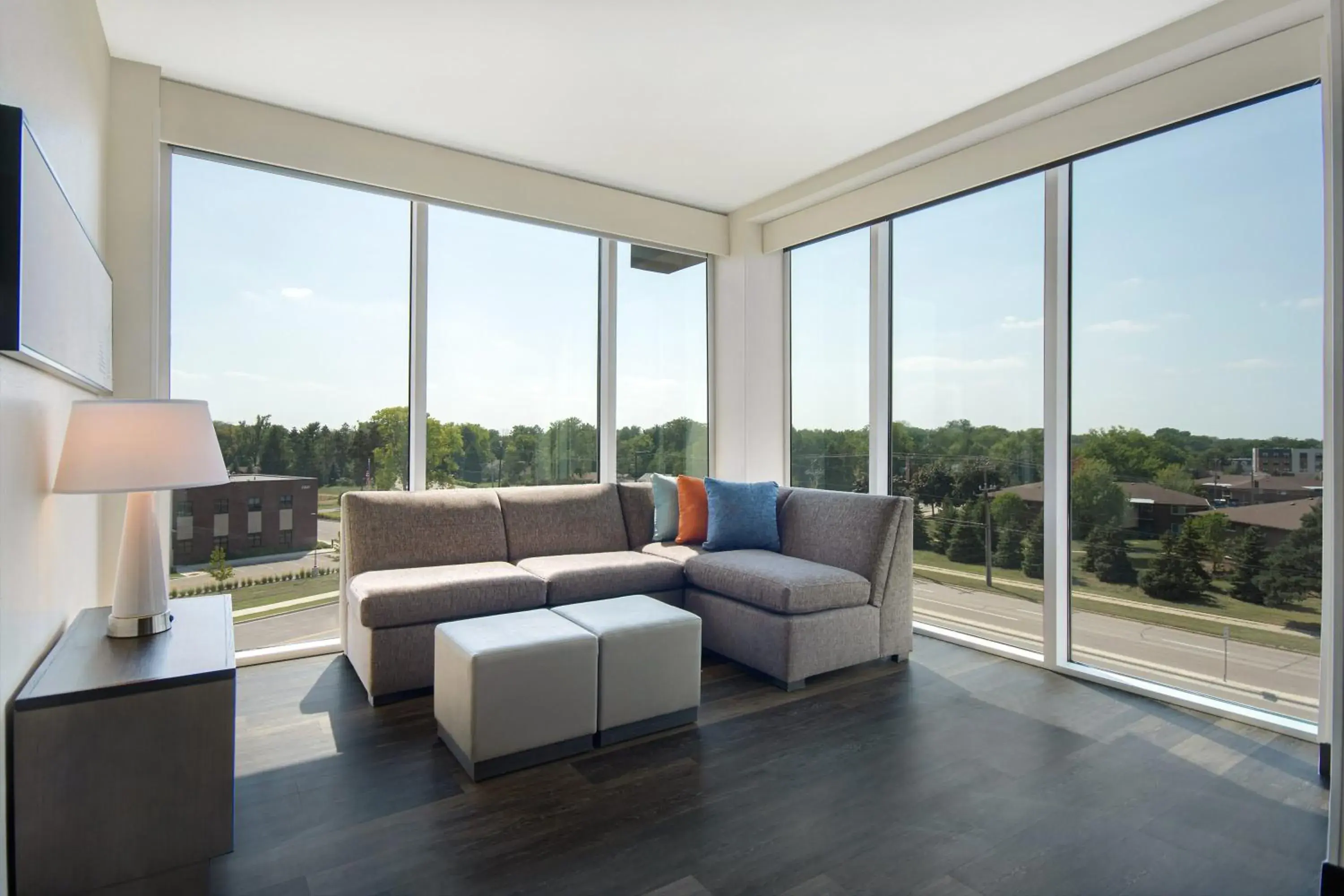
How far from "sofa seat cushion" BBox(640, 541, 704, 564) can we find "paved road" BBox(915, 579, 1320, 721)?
1.50 m

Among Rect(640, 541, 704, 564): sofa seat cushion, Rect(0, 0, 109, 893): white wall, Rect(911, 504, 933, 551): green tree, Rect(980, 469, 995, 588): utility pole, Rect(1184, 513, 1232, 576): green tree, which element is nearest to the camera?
Rect(0, 0, 109, 893): white wall

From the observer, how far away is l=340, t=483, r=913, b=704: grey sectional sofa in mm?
3117

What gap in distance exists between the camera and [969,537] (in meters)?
3.93

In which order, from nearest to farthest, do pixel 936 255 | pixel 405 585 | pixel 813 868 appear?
pixel 813 868, pixel 405 585, pixel 936 255

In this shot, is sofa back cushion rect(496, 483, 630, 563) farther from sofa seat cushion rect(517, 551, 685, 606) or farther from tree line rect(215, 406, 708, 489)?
tree line rect(215, 406, 708, 489)

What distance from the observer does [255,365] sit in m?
3.57

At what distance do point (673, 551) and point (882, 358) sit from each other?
1773 mm

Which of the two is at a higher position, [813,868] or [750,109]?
[750,109]

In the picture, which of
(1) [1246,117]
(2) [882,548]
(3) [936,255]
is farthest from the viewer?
(3) [936,255]

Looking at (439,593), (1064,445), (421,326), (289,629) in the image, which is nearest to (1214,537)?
(1064,445)

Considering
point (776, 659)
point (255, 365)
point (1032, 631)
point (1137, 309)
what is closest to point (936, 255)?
point (1137, 309)

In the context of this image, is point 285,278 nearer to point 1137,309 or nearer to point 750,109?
point 750,109

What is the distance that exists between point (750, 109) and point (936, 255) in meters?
1.42

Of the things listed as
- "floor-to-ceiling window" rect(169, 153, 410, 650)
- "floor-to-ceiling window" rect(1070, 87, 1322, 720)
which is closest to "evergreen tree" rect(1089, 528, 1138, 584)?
"floor-to-ceiling window" rect(1070, 87, 1322, 720)
